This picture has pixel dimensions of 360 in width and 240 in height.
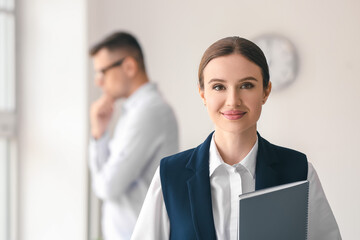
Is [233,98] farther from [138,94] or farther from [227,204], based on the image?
[138,94]

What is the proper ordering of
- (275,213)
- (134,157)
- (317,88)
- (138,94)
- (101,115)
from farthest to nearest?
1. (101,115)
2. (138,94)
3. (134,157)
4. (317,88)
5. (275,213)

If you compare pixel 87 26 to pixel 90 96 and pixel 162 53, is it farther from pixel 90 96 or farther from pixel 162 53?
pixel 162 53

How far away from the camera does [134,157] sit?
7.72 feet

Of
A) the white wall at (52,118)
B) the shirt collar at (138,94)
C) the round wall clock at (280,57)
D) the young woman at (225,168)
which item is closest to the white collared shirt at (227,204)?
the young woman at (225,168)

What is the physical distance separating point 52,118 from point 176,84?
4.76 ft

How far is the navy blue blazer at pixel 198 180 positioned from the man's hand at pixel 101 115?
1.69 meters

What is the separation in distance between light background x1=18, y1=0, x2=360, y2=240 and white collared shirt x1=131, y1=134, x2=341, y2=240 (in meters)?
0.64

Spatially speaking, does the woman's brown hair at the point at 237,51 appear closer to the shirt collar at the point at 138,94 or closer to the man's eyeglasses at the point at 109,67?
the shirt collar at the point at 138,94

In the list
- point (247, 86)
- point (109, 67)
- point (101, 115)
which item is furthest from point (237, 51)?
point (101, 115)

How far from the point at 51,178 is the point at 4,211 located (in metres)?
0.50

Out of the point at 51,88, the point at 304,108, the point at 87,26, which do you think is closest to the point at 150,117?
the point at 304,108

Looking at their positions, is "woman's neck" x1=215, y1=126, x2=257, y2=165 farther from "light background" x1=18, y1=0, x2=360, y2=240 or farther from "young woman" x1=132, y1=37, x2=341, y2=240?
"light background" x1=18, y1=0, x2=360, y2=240

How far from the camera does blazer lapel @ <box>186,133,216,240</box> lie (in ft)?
3.49

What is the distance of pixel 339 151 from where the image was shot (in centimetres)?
185
